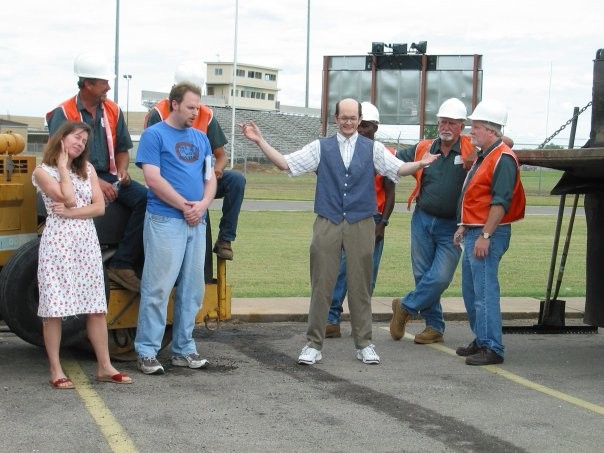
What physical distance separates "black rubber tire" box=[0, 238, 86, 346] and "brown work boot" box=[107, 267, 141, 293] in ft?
1.80

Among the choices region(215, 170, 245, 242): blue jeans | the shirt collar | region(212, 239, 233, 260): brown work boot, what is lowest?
region(212, 239, 233, 260): brown work boot

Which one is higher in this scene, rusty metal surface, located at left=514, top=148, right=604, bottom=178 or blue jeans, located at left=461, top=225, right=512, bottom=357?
rusty metal surface, located at left=514, top=148, right=604, bottom=178

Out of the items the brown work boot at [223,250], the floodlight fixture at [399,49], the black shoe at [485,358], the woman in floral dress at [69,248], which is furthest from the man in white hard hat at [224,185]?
the floodlight fixture at [399,49]

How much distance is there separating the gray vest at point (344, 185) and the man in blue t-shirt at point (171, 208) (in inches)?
35.5

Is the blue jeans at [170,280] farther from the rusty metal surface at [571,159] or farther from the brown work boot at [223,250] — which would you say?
the rusty metal surface at [571,159]

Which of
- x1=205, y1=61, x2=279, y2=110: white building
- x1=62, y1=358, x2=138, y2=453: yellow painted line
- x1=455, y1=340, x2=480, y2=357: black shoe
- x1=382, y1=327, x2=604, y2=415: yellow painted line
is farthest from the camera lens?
x1=205, y1=61, x2=279, y2=110: white building

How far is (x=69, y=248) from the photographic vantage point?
7.18m

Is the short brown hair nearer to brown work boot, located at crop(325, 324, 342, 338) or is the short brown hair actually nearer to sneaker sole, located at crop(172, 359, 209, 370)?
sneaker sole, located at crop(172, 359, 209, 370)

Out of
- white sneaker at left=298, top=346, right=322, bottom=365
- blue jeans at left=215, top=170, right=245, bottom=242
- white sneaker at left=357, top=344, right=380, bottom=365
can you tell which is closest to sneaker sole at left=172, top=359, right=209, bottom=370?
white sneaker at left=298, top=346, right=322, bottom=365

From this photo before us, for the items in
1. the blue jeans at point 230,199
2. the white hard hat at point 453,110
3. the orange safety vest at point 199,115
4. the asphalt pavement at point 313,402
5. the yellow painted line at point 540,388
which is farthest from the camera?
the white hard hat at point 453,110

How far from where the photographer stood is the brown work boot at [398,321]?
9266 mm

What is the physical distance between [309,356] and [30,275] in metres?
2.13

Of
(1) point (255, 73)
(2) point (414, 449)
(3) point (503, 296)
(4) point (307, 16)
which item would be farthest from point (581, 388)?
(1) point (255, 73)

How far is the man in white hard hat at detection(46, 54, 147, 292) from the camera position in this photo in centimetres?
777
